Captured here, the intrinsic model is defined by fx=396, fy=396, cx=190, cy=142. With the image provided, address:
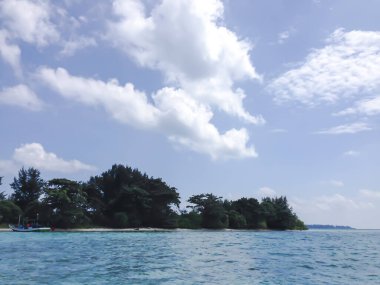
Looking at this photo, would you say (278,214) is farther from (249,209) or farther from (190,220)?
(190,220)

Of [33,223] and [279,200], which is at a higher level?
[279,200]

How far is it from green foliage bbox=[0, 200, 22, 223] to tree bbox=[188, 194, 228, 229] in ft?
128

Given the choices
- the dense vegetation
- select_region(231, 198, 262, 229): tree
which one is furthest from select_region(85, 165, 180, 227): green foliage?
select_region(231, 198, 262, 229): tree

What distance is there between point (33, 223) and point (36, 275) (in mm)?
57217

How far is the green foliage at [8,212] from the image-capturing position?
Answer: 63.8 metres

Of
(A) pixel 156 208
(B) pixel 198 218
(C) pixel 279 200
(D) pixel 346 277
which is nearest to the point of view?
(D) pixel 346 277

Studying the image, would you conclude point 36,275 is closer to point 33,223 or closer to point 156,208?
point 33,223

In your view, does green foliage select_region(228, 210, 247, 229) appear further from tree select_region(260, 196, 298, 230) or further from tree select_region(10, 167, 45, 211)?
tree select_region(10, 167, 45, 211)

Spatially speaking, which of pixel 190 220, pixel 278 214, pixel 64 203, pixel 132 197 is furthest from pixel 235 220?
pixel 64 203

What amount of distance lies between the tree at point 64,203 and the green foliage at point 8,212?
5.02m

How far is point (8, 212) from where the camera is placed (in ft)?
211

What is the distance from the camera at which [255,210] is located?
100562mm

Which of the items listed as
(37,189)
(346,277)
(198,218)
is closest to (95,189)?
(37,189)

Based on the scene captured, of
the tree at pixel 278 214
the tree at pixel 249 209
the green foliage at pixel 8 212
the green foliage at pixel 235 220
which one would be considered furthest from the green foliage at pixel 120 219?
the tree at pixel 278 214
